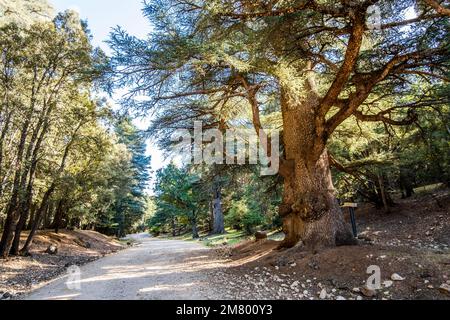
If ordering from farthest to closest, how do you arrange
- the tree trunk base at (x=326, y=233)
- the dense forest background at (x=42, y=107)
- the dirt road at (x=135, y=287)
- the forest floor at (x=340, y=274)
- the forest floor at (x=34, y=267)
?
the dense forest background at (x=42, y=107) → the forest floor at (x=34, y=267) → the tree trunk base at (x=326, y=233) → the dirt road at (x=135, y=287) → the forest floor at (x=340, y=274)

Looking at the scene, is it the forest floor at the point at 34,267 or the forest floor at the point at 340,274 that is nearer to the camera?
the forest floor at the point at 340,274

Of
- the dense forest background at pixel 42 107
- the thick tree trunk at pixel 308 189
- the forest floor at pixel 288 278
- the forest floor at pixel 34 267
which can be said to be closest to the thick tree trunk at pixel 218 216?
the forest floor at pixel 34 267

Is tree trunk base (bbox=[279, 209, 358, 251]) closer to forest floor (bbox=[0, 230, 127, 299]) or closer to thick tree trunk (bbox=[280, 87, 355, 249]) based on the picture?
thick tree trunk (bbox=[280, 87, 355, 249])

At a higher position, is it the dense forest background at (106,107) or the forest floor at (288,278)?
the dense forest background at (106,107)

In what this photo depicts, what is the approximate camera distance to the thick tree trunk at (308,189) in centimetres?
675

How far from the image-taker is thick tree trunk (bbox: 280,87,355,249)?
6.75 m

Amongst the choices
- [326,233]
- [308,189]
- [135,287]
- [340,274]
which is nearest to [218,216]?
[308,189]

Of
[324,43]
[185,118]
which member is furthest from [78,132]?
[324,43]

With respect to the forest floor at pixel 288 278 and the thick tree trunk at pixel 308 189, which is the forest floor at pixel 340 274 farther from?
the thick tree trunk at pixel 308 189

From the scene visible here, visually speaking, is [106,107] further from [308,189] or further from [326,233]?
[326,233]

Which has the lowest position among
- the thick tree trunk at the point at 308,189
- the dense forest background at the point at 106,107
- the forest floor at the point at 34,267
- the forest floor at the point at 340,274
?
the forest floor at the point at 34,267
